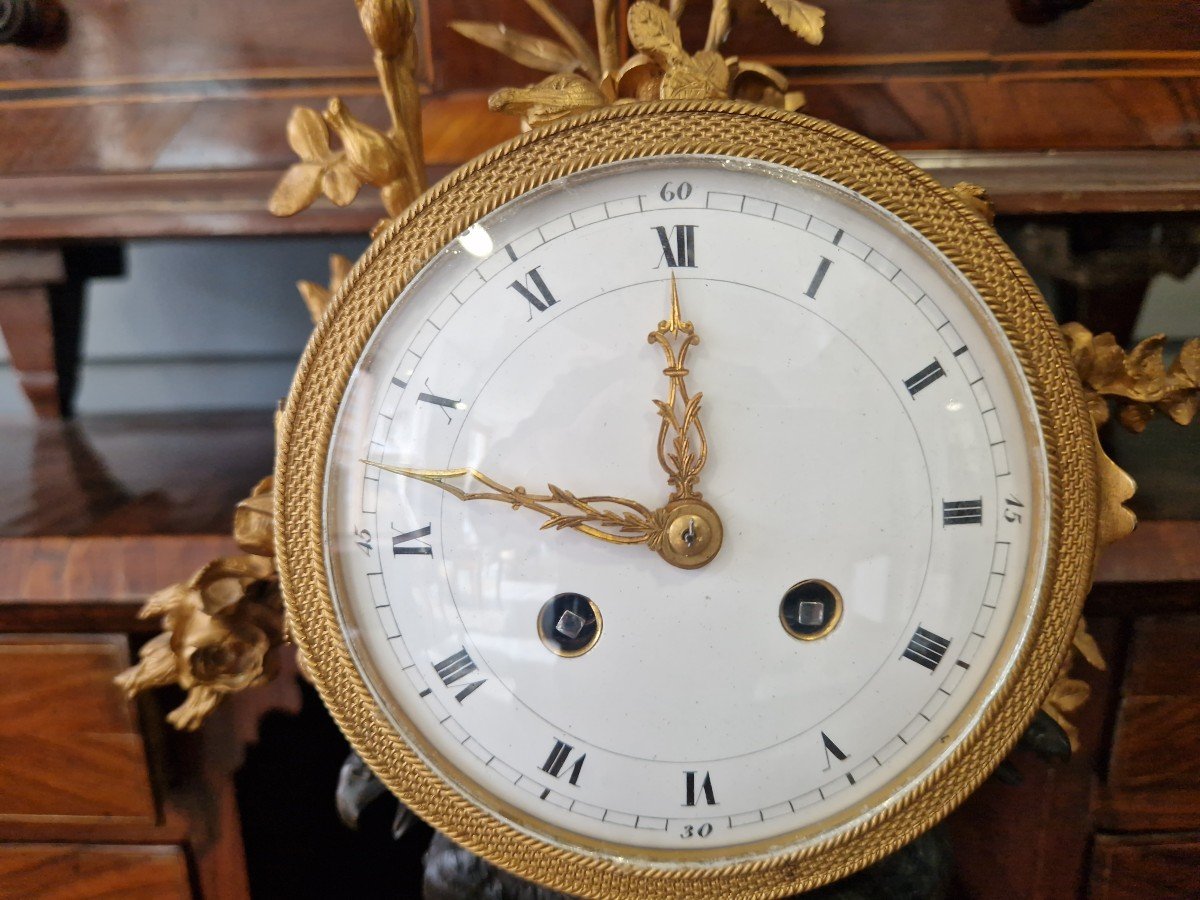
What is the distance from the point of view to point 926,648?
430 millimetres

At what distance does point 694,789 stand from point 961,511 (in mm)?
199

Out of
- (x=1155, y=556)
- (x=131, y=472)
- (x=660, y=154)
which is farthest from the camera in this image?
(x=131, y=472)

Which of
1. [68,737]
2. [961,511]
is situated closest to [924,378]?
[961,511]

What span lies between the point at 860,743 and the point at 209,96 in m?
0.57

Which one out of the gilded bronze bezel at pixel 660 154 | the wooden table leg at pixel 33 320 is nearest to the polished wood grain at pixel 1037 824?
the gilded bronze bezel at pixel 660 154

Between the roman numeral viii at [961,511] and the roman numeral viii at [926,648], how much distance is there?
0.06 meters

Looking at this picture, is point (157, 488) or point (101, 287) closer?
point (157, 488)

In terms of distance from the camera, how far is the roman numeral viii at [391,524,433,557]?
42 cm

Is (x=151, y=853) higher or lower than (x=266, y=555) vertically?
lower

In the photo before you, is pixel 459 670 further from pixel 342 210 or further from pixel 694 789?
pixel 342 210

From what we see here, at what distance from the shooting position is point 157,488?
62 cm

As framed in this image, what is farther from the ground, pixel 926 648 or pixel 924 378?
pixel 924 378

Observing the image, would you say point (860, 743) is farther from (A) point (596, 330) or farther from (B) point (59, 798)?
(B) point (59, 798)

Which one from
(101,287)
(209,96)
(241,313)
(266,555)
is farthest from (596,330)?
(101,287)
